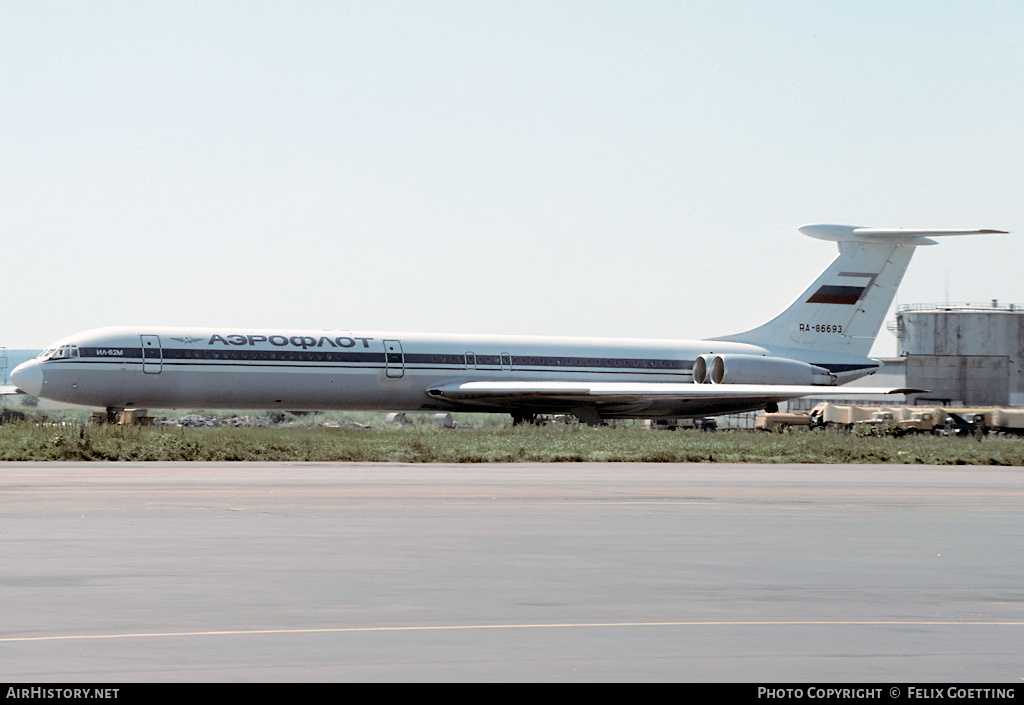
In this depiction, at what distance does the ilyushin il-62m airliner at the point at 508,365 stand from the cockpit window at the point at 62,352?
0.16ft

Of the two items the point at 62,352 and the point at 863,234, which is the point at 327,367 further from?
the point at 863,234

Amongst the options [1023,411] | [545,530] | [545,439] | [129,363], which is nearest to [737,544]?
[545,530]

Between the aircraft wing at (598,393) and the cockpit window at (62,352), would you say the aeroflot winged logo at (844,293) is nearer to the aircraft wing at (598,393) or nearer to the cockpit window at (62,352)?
the aircraft wing at (598,393)

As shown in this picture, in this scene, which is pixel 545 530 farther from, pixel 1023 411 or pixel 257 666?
pixel 1023 411

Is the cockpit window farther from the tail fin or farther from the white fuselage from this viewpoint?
the tail fin

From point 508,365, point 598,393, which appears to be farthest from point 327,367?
point 598,393

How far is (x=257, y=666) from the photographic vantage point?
6910 mm

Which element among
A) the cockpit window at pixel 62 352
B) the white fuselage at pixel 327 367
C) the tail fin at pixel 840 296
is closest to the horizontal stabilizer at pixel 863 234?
the tail fin at pixel 840 296

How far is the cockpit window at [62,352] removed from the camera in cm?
4603

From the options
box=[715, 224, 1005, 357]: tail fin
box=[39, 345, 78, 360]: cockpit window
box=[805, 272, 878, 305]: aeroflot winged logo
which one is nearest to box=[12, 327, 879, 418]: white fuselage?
box=[39, 345, 78, 360]: cockpit window

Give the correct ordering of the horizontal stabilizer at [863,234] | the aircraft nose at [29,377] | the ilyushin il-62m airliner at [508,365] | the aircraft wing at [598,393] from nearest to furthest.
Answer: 1. the aircraft nose at [29,377]
2. the ilyushin il-62m airliner at [508,365]
3. the aircraft wing at [598,393]
4. the horizontal stabilizer at [863,234]

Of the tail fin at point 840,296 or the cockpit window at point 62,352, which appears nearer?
the cockpit window at point 62,352

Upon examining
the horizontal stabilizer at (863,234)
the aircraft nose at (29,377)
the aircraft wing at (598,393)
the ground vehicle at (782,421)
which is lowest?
the ground vehicle at (782,421)

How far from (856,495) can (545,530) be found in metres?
8.24
